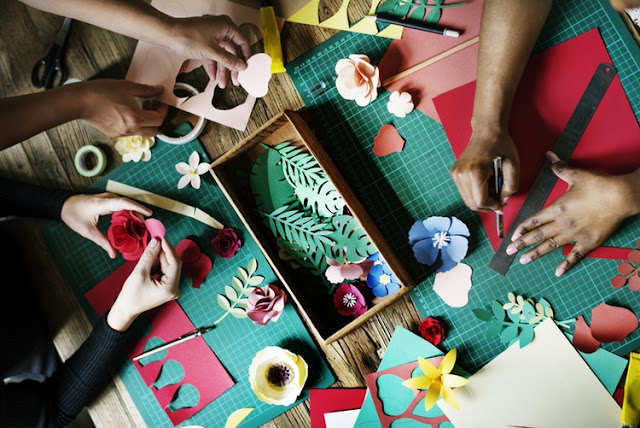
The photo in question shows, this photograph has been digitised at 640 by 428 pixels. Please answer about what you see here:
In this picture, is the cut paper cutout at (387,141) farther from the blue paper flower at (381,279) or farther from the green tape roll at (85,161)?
the green tape roll at (85,161)

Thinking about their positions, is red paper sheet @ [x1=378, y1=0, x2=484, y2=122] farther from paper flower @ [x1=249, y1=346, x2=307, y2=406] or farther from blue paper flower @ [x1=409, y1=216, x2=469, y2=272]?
paper flower @ [x1=249, y1=346, x2=307, y2=406]

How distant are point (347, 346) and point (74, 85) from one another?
2.94 feet

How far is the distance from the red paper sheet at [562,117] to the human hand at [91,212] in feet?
2.77

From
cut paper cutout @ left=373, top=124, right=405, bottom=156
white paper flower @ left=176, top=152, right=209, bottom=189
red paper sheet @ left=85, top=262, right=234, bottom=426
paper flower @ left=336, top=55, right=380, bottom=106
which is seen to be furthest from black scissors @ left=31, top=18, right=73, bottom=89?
cut paper cutout @ left=373, top=124, right=405, bottom=156

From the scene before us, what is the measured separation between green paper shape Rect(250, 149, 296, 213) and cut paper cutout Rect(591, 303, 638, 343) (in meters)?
0.71

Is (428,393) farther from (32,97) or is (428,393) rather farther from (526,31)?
(32,97)

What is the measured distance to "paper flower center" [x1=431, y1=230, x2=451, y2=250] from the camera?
1.10 metres

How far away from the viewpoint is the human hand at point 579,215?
1005mm

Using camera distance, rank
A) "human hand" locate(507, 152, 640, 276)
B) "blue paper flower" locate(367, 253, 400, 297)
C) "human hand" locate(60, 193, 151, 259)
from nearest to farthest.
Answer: "human hand" locate(507, 152, 640, 276) < "blue paper flower" locate(367, 253, 400, 297) < "human hand" locate(60, 193, 151, 259)

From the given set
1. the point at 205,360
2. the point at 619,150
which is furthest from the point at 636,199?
the point at 205,360

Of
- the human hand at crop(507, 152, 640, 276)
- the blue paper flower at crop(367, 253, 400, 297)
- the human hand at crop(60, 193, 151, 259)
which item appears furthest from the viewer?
the human hand at crop(60, 193, 151, 259)

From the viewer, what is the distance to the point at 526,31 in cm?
104

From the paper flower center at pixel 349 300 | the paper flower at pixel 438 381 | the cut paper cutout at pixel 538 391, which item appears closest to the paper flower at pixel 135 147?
the paper flower center at pixel 349 300

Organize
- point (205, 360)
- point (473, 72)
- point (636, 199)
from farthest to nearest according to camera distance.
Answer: point (205, 360) < point (473, 72) < point (636, 199)
